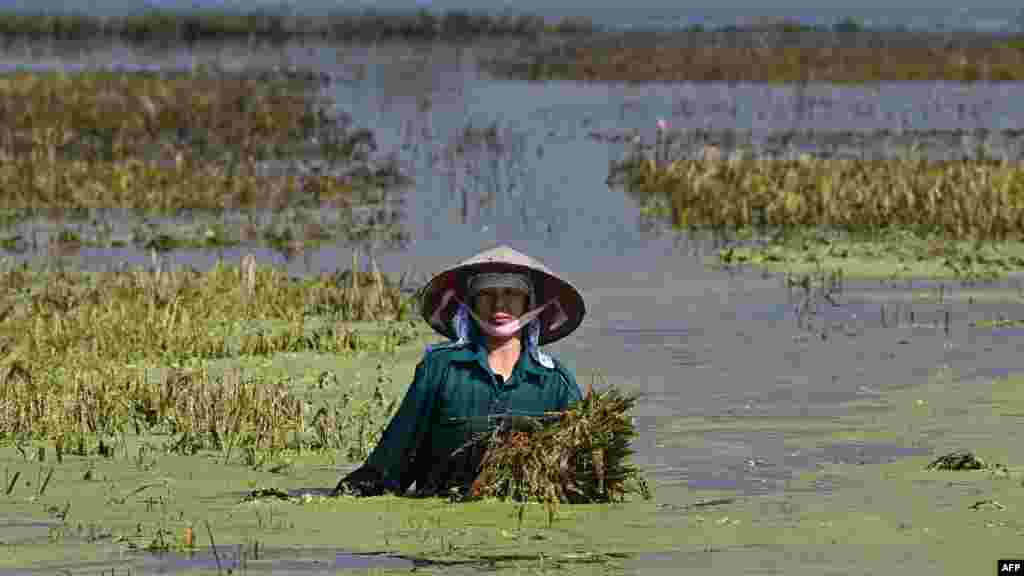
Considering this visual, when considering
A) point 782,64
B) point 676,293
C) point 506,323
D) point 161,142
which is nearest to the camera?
point 506,323

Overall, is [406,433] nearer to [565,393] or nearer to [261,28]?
[565,393]

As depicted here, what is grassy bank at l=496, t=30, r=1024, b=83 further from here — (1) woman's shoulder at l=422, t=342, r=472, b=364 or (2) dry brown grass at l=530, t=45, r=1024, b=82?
(1) woman's shoulder at l=422, t=342, r=472, b=364

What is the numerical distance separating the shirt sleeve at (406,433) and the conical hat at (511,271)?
22 centimetres

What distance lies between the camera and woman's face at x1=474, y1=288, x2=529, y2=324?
25.2 feet

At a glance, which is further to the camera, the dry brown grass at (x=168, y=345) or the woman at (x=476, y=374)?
the dry brown grass at (x=168, y=345)

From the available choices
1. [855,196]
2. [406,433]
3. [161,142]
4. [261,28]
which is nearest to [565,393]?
[406,433]

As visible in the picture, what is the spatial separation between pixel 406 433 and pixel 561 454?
0.54 meters

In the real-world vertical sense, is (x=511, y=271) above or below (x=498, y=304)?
above

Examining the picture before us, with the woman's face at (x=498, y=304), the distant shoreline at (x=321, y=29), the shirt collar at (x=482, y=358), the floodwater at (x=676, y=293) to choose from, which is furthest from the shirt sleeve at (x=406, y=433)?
the distant shoreline at (x=321, y=29)

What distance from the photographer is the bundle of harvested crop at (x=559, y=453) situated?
7539 mm

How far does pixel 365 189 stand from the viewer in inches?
896

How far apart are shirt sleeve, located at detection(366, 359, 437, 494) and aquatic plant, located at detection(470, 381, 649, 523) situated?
22cm

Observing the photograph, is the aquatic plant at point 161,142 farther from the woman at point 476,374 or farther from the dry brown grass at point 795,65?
the woman at point 476,374

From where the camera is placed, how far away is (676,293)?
1513 cm
